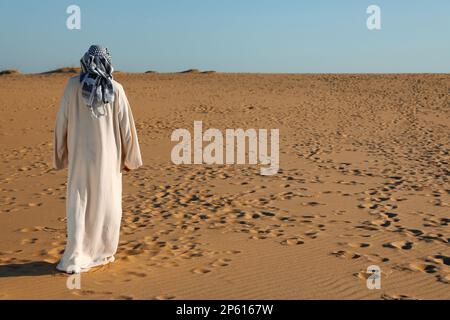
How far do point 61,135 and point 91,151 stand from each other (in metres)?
0.31

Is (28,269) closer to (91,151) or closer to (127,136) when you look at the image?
(91,151)

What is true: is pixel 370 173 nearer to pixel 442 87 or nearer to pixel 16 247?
pixel 16 247

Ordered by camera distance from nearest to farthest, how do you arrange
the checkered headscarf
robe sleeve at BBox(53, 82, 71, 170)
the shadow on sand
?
the checkered headscarf, robe sleeve at BBox(53, 82, 71, 170), the shadow on sand

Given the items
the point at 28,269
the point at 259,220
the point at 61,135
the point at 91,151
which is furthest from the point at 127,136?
the point at 259,220

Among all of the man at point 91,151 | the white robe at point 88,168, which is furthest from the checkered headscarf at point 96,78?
the white robe at point 88,168

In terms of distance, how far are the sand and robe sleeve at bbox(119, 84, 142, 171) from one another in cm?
97

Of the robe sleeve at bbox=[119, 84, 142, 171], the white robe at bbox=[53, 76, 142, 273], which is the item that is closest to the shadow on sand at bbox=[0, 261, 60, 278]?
the white robe at bbox=[53, 76, 142, 273]

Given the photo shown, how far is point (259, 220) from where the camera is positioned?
6.78 m

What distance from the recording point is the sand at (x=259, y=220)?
453 centimetres

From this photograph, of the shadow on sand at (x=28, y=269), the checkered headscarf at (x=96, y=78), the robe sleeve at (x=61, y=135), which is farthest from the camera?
the shadow on sand at (x=28, y=269)

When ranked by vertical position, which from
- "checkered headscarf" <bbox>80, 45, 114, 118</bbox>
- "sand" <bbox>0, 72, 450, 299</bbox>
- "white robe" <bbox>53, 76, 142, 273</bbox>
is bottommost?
"sand" <bbox>0, 72, 450, 299</bbox>

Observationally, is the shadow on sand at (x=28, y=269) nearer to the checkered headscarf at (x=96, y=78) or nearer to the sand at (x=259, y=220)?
the sand at (x=259, y=220)

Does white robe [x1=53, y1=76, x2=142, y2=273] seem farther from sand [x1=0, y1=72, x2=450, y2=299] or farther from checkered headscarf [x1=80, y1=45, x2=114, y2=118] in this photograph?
sand [x1=0, y1=72, x2=450, y2=299]

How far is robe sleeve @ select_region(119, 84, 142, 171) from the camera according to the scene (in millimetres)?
4719
